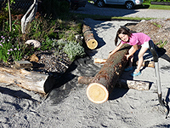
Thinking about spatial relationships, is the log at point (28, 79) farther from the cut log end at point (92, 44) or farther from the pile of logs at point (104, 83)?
the cut log end at point (92, 44)

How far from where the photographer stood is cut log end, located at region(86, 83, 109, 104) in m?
3.55

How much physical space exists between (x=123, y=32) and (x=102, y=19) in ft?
23.4

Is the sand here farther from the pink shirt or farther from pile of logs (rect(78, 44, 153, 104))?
the pink shirt

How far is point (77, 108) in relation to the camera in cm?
378

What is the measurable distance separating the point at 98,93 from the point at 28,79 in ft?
5.56

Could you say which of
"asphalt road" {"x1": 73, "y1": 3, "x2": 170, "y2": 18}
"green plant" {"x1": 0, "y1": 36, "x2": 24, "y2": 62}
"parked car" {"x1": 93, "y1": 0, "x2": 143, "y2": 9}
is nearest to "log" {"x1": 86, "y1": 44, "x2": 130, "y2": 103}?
"green plant" {"x1": 0, "y1": 36, "x2": 24, "y2": 62}

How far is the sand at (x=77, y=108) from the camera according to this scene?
335cm

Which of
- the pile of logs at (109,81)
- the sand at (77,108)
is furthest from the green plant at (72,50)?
the pile of logs at (109,81)

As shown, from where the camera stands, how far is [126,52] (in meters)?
5.18

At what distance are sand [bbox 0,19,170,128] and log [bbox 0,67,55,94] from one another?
0.14 m

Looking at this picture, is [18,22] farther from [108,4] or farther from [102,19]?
[108,4]

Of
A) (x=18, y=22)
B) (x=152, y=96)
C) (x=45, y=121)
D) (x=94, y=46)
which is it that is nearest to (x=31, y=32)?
(x=18, y=22)

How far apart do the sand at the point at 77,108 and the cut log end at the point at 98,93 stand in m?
0.25

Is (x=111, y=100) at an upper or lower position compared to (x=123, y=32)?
lower
